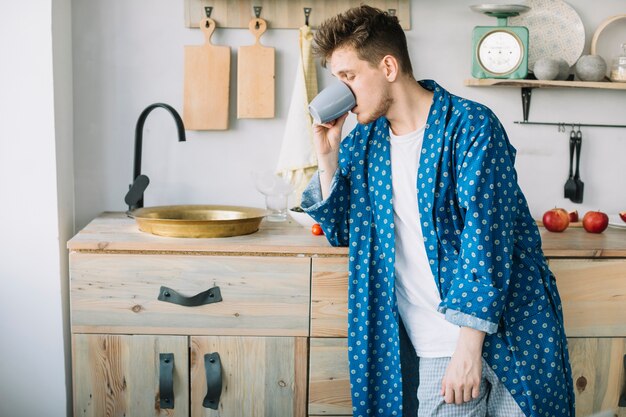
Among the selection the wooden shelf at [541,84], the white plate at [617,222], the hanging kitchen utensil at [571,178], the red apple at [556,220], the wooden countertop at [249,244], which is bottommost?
the wooden countertop at [249,244]

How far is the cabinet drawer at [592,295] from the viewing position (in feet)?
6.97

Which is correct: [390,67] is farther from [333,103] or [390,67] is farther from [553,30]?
[553,30]

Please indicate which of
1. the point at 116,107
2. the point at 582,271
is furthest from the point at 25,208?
the point at 582,271

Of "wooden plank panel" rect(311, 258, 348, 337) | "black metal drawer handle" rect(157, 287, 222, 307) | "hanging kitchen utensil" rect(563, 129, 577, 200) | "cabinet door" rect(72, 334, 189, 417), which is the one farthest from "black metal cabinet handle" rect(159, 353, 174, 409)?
"hanging kitchen utensil" rect(563, 129, 577, 200)

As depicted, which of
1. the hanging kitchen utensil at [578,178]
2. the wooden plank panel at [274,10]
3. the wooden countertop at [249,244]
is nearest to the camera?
the wooden countertop at [249,244]

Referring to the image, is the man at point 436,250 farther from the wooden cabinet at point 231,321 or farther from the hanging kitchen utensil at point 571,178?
the hanging kitchen utensil at point 571,178

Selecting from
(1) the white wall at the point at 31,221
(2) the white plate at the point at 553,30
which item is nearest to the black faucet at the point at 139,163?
(1) the white wall at the point at 31,221

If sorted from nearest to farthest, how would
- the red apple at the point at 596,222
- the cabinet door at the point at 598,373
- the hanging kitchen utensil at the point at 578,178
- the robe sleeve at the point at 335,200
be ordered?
the robe sleeve at the point at 335,200 → the cabinet door at the point at 598,373 → the red apple at the point at 596,222 → the hanging kitchen utensil at the point at 578,178

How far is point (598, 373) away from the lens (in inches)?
86.2

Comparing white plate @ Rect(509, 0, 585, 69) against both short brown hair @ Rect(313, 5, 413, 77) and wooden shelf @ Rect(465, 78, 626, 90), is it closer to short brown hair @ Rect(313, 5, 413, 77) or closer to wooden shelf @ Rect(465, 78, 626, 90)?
wooden shelf @ Rect(465, 78, 626, 90)

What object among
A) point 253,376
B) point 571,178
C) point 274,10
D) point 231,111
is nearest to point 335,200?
point 253,376

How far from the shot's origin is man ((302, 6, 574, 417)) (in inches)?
63.1

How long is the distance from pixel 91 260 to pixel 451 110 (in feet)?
3.53

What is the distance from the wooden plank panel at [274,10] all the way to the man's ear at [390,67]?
85cm
